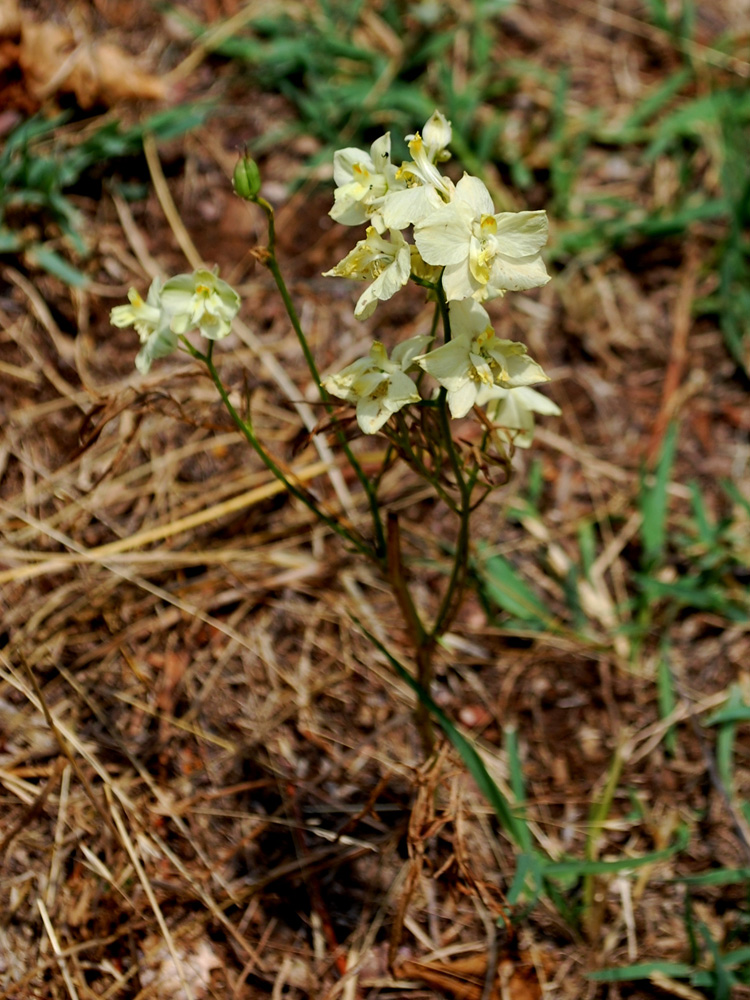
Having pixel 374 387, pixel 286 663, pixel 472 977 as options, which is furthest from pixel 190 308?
pixel 472 977

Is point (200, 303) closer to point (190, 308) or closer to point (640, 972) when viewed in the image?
point (190, 308)

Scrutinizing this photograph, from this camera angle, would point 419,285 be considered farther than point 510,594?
No

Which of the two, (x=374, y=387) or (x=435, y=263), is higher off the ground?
(x=435, y=263)

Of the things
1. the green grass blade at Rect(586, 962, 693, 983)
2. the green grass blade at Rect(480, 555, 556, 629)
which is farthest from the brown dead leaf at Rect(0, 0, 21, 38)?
the green grass blade at Rect(586, 962, 693, 983)

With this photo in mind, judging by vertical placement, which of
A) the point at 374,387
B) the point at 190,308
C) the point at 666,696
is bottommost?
the point at 666,696

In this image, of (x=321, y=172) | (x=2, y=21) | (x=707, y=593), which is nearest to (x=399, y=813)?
(x=707, y=593)

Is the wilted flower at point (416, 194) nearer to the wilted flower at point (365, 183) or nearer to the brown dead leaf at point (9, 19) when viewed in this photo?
the wilted flower at point (365, 183)

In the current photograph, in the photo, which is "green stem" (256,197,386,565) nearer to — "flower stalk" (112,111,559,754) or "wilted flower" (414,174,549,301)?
"flower stalk" (112,111,559,754)

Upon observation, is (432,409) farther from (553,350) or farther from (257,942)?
(553,350)
